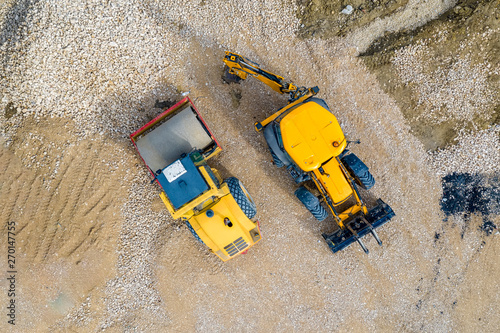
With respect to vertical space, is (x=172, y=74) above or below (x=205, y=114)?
above

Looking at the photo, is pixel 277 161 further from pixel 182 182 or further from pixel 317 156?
pixel 182 182

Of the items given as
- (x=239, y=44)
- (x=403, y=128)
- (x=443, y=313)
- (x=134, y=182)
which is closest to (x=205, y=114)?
(x=239, y=44)

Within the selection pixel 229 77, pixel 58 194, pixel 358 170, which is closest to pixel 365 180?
pixel 358 170

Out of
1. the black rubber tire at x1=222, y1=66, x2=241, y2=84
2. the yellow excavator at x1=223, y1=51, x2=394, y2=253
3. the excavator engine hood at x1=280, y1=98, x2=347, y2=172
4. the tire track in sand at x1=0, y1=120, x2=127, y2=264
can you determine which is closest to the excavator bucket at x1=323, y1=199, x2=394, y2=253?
the yellow excavator at x1=223, y1=51, x2=394, y2=253

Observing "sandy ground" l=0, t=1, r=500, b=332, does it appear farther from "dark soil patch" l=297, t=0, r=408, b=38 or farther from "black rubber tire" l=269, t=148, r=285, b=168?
"black rubber tire" l=269, t=148, r=285, b=168

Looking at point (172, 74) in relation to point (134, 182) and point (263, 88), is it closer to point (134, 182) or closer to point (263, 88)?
point (263, 88)

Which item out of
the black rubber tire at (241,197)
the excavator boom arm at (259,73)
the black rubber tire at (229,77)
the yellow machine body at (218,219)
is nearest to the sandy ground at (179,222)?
the black rubber tire at (229,77)

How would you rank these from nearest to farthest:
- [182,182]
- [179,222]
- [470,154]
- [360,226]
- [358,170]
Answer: [182,182] → [358,170] → [360,226] → [179,222] → [470,154]
